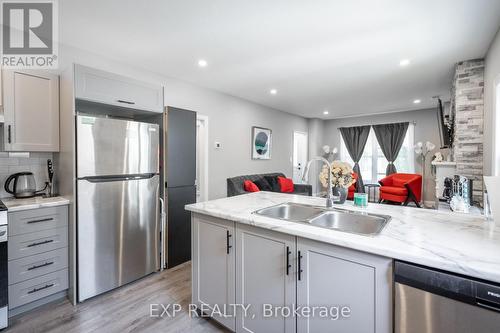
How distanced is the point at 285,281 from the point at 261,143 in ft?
13.9

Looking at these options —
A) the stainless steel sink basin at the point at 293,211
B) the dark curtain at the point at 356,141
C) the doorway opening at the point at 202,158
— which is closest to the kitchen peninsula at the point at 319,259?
the stainless steel sink basin at the point at 293,211

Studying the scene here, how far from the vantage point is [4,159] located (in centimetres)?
224

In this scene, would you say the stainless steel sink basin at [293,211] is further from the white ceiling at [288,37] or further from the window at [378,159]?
the window at [378,159]

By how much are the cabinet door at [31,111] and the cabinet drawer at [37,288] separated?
1175mm

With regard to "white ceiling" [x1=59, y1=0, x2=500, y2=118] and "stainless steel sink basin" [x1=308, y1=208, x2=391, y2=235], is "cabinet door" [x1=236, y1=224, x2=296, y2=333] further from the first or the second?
"white ceiling" [x1=59, y1=0, x2=500, y2=118]

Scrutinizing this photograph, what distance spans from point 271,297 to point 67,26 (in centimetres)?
296

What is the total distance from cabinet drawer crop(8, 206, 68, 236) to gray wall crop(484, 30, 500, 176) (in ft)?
14.1

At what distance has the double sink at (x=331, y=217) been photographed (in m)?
1.63

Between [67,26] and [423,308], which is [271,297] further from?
[67,26]

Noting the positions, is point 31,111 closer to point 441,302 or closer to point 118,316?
point 118,316

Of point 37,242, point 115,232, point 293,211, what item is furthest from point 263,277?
point 37,242

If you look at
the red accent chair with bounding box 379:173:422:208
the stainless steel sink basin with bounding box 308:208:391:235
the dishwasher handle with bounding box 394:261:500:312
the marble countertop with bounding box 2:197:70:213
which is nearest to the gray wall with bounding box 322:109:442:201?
the red accent chair with bounding box 379:173:422:208

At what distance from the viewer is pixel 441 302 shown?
99 cm

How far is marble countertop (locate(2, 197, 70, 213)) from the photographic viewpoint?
1.90 metres
